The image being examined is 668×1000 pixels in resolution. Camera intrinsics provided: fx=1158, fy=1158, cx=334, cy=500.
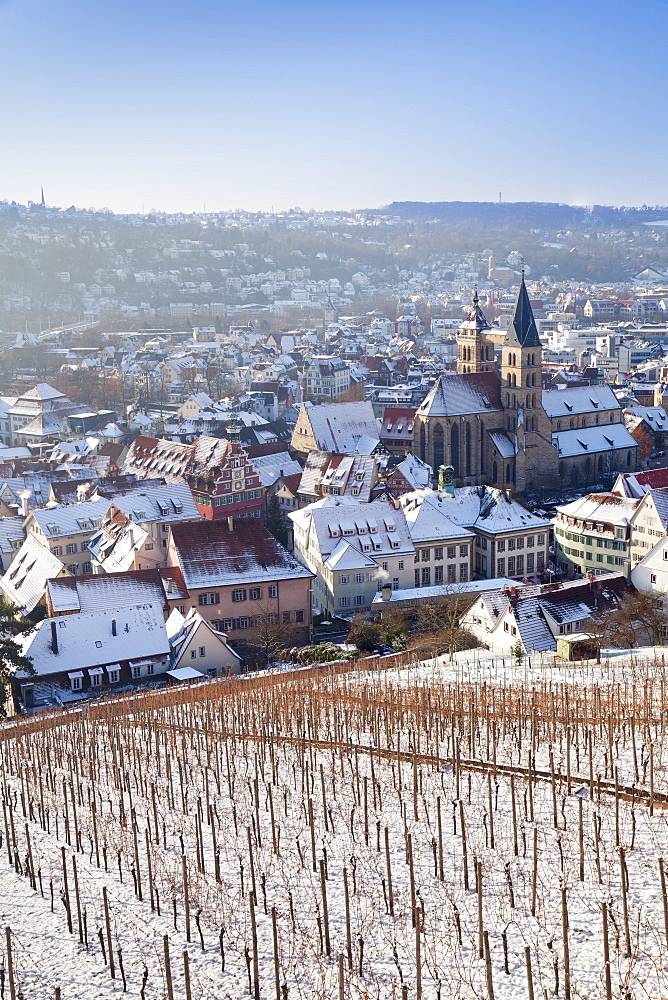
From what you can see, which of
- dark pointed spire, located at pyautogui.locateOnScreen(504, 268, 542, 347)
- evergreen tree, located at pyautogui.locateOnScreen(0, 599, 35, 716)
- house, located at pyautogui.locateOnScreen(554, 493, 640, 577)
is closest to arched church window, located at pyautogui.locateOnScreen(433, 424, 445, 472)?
dark pointed spire, located at pyautogui.locateOnScreen(504, 268, 542, 347)

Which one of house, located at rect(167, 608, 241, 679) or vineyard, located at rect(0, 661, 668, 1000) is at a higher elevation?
vineyard, located at rect(0, 661, 668, 1000)

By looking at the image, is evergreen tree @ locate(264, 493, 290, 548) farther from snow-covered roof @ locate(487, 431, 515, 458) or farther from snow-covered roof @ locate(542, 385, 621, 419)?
snow-covered roof @ locate(542, 385, 621, 419)

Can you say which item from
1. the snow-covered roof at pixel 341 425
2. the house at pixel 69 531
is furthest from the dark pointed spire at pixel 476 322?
the house at pixel 69 531

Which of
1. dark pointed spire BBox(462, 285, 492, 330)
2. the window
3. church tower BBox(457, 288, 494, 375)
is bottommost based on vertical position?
the window

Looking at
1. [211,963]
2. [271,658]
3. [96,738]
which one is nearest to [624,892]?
[211,963]

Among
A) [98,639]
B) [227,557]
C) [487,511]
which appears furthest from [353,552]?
[98,639]

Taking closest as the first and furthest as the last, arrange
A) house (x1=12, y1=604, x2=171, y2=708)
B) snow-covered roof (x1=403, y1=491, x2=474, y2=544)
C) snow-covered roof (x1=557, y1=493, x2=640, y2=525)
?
house (x1=12, y1=604, x2=171, y2=708) → snow-covered roof (x1=557, y1=493, x2=640, y2=525) → snow-covered roof (x1=403, y1=491, x2=474, y2=544)

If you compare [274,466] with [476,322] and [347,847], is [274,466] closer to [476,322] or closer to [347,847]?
[476,322]

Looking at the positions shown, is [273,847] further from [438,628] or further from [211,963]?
[438,628]
